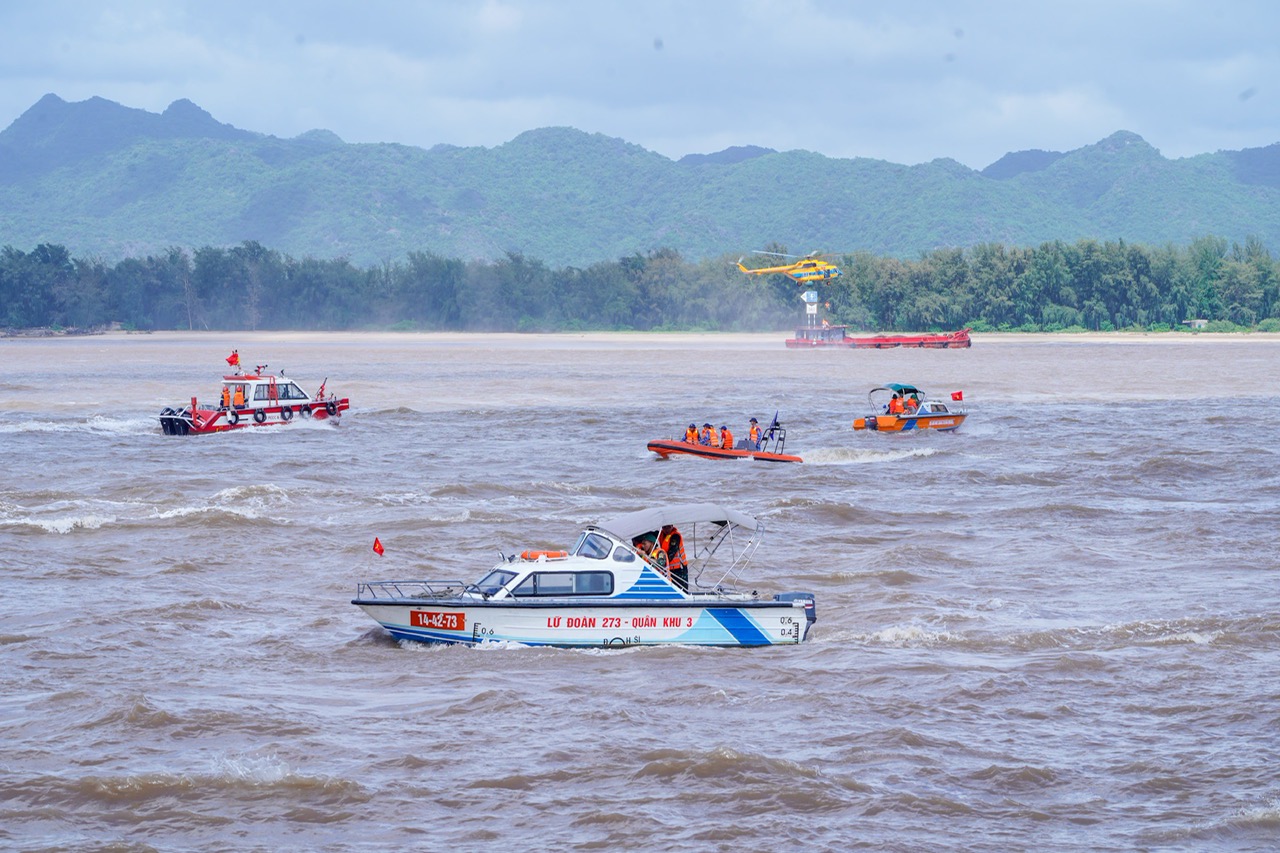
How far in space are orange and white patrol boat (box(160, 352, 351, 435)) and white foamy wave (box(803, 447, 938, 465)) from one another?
16.9 m

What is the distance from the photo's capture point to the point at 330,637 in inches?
837

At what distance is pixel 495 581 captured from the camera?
64.6 feet

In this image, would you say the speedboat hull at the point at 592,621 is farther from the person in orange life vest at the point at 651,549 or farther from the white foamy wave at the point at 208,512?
the white foamy wave at the point at 208,512

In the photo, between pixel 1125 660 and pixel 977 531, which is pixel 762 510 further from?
pixel 1125 660

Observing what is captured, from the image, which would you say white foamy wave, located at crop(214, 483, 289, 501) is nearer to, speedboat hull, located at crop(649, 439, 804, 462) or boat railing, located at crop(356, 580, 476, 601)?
boat railing, located at crop(356, 580, 476, 601)

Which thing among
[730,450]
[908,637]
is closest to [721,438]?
[730,450]

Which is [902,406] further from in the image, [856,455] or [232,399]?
[232,399]

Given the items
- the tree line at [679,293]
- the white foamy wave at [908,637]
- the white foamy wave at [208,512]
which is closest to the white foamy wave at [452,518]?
the white foamy wave at [208,512]

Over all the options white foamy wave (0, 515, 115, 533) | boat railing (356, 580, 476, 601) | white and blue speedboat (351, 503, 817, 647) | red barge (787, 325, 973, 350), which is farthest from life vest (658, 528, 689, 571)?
red barge (787, 325, 973, 350)

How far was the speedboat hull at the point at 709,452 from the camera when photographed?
137 ft

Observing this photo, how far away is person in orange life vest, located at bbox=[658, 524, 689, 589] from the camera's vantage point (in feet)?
67.4

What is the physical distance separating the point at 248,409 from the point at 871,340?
89296 mm

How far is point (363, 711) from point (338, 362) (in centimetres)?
9285

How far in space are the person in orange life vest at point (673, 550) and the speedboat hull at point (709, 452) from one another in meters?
21.0
